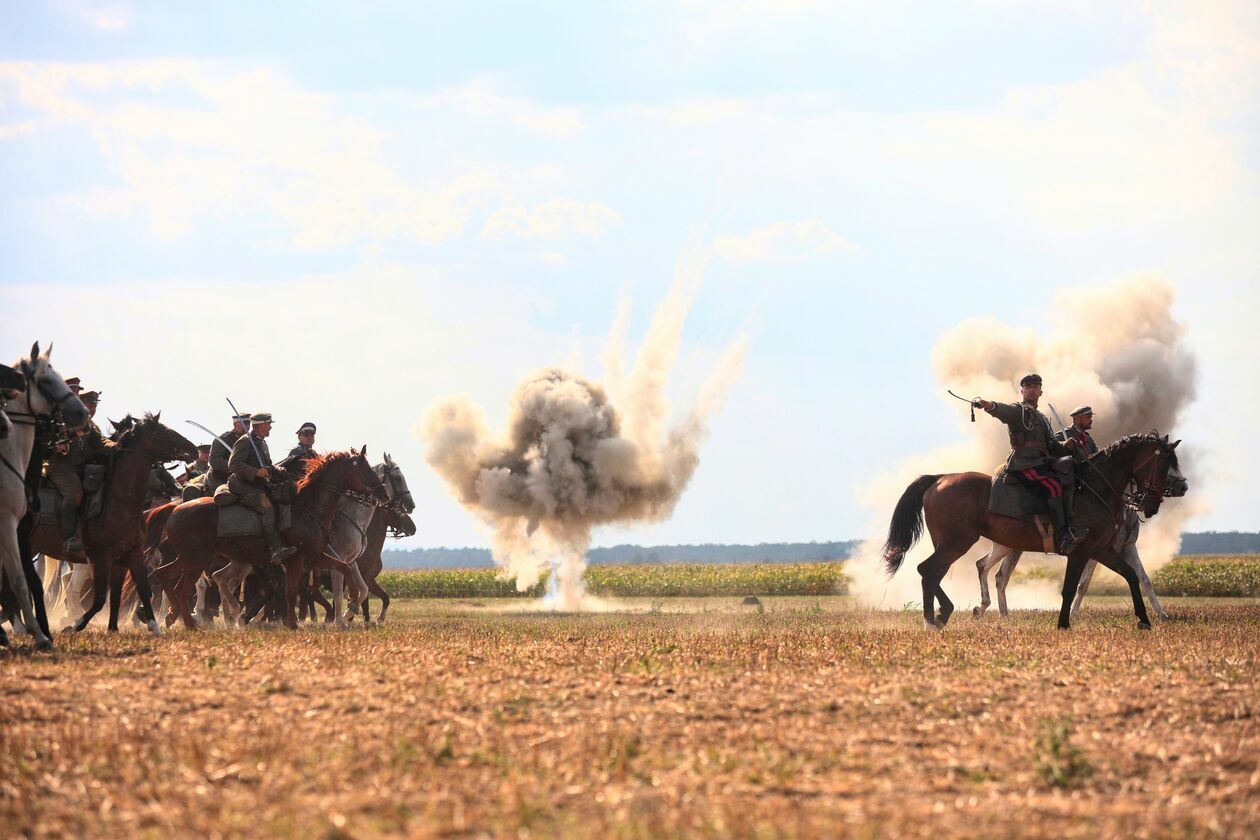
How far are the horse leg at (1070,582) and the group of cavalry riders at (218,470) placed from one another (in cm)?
1151

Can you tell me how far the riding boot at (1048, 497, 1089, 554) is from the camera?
2236cm

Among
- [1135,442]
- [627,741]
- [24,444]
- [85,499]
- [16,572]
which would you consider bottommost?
[627,741]

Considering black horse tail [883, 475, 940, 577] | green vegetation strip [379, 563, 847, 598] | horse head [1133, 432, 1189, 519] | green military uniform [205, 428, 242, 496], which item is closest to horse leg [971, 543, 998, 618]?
black horse tail [883, 475, 940, 577]

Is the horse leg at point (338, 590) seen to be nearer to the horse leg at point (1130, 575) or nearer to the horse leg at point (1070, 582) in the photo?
the horse leg at point (1070, 582)

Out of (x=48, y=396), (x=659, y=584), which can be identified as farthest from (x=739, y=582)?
(x=48, y=396)

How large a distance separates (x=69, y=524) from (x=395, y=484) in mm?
7152

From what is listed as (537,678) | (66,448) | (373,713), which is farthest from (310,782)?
(66,448)

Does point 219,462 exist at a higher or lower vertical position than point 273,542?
higher

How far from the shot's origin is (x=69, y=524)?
66.0 ft

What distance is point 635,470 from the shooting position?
4544cm

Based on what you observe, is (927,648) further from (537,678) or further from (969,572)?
(969,572)

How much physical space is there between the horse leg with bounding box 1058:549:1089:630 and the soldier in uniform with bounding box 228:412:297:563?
1151cm

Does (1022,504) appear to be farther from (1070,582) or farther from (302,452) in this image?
(302,452)

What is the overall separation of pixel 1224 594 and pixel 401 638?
125 feet
